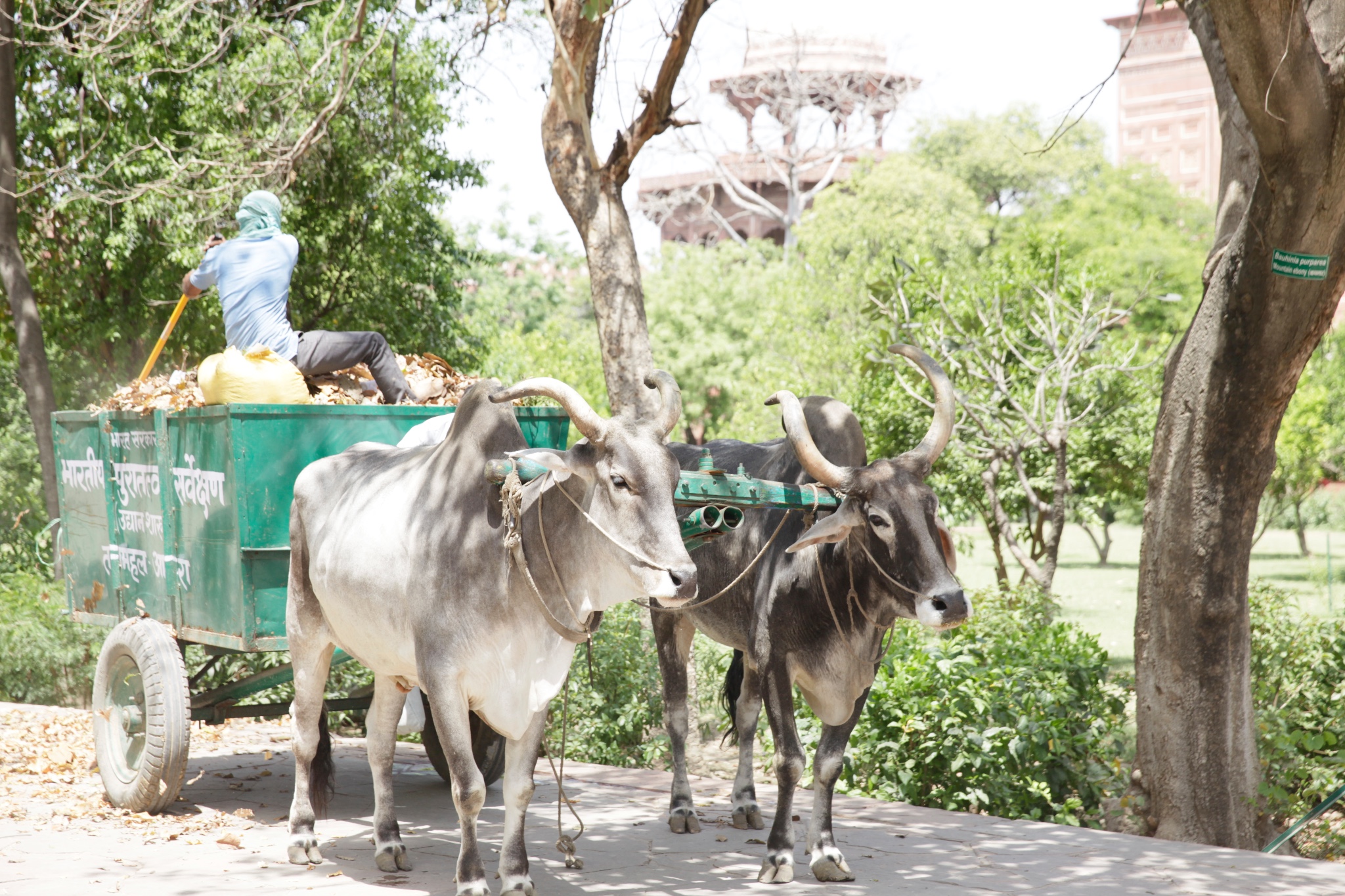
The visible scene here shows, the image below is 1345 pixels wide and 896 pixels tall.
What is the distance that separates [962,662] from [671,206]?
3722cm

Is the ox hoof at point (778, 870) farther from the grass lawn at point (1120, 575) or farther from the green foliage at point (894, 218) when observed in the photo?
the green foliage at point (894, 218)

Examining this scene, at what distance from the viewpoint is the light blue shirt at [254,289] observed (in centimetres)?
592

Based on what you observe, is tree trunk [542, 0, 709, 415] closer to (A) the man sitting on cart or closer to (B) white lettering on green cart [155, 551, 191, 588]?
(A) the man sitting on cart

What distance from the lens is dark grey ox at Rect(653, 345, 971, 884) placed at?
4.58 metres

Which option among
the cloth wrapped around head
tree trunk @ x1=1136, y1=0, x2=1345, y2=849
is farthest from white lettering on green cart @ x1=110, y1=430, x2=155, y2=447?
tree trunk @ x1=1136, y1=0, x2=1345, y2=849

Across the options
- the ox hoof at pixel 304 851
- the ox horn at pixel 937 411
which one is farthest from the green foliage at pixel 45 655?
the ox horn at pixel 937 411

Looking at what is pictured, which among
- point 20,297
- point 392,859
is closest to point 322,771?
point 392,859

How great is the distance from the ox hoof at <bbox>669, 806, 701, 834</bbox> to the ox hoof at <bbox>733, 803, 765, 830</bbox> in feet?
0.61

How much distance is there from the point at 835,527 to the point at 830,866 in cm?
137

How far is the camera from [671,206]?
4259 centimetres

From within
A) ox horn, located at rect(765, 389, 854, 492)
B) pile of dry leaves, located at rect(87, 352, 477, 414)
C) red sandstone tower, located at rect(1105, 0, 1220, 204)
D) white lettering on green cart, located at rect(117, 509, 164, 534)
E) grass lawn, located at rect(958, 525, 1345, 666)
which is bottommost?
grass lawn, located at rect(958, 525, 1345, 666)

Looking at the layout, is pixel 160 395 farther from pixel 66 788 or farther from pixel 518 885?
pixel 518 885

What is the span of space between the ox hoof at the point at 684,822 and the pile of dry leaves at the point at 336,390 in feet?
7.21

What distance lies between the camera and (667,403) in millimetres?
4352
